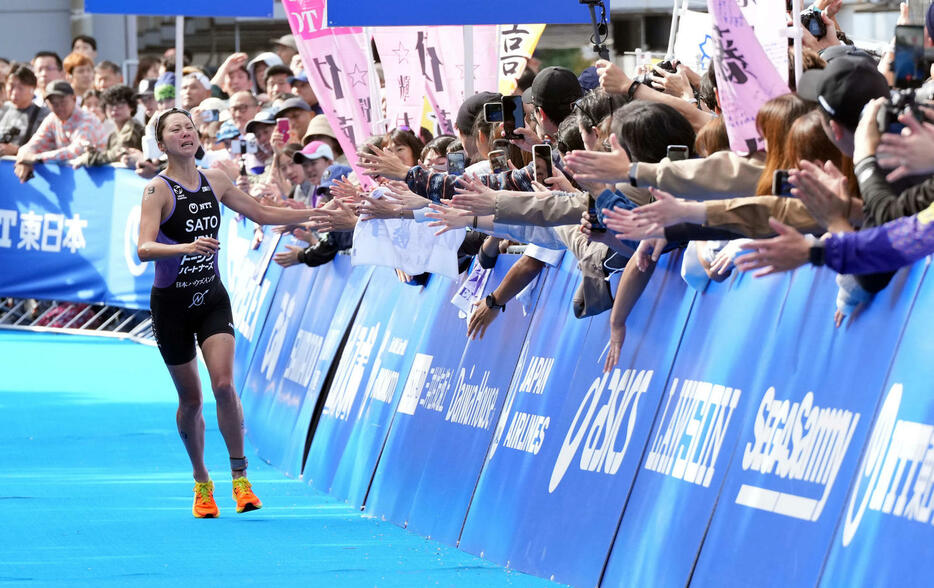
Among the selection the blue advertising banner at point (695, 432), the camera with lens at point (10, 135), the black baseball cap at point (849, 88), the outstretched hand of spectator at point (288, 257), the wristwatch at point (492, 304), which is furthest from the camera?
the camera with lens at point (10, 135)

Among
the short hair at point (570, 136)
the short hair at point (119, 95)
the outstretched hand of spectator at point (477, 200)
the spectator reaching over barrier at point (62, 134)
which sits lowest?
the spectator reaching over barrier at point (62, 134)

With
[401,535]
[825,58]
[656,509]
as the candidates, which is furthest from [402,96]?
[656,509]

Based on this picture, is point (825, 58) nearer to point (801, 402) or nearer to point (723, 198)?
point (723, 198)

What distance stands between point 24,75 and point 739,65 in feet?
50.8

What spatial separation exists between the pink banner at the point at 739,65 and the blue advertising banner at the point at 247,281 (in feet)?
23.4

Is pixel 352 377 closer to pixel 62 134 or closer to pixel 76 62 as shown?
pixel 62 134

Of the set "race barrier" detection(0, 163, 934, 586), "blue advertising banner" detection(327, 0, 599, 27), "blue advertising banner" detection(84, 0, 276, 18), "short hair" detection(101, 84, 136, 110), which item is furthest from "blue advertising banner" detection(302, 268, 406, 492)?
"short hair" detection(101, 84, 136, 110)

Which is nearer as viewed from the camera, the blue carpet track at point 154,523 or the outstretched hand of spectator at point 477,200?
the outstretched hand of spectator at point 477,200

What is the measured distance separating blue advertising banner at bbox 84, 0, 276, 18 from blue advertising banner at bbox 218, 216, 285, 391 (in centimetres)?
181

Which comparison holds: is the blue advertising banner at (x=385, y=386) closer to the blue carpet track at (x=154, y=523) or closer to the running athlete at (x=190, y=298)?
the blue carpet track at (x=154, y=523)

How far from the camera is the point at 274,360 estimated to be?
1259 centimetres

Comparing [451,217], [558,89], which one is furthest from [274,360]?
[451,217]

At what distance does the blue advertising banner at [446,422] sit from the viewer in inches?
323

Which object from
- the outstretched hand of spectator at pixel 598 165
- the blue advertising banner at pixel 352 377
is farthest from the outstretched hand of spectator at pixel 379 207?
the outstretched hand of spectator at pixel 598 165
